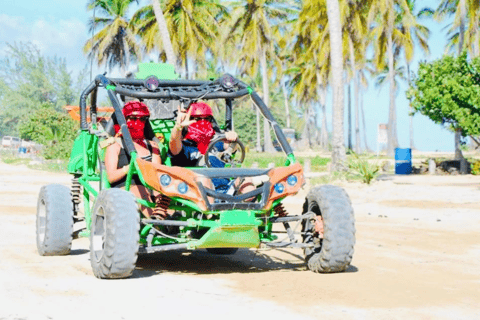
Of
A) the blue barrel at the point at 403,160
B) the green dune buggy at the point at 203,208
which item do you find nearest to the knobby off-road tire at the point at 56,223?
the green dune buggy at the point at 203,208

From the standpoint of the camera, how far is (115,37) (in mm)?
55594

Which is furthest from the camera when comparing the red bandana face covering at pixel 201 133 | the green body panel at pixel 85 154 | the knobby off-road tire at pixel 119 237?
the green body panel at pixel 85 154

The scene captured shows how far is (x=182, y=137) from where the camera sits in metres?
8.02

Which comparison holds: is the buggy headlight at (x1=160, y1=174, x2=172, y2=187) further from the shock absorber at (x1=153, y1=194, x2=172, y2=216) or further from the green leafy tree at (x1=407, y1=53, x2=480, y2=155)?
the green leafy tree at (x1=407, y1=53, x2=480, y2=155)

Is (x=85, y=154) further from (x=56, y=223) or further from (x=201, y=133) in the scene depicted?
(x=201, y=133)

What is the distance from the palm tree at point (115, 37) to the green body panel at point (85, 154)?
43326 millimetres

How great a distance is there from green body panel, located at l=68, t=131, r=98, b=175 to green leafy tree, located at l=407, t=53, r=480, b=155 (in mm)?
22654

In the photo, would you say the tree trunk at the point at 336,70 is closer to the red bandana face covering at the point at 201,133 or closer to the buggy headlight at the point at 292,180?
the red bandana face covering at the point at 201,133

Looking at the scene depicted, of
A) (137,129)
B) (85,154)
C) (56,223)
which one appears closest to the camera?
(137,129)

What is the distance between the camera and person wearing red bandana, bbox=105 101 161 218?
7609 millimetres

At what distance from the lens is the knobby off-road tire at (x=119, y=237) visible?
653 centimetres

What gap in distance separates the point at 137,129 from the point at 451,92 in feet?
82.5

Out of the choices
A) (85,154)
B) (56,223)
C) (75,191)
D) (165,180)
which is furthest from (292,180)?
(75,191)

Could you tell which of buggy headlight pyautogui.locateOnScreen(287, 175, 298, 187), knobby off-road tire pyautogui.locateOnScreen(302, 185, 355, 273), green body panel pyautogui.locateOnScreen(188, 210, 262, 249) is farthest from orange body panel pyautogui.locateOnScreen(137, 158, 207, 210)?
knobby off-road tire pyautogui.locateOnScreen(302, 185, 355, 273)
